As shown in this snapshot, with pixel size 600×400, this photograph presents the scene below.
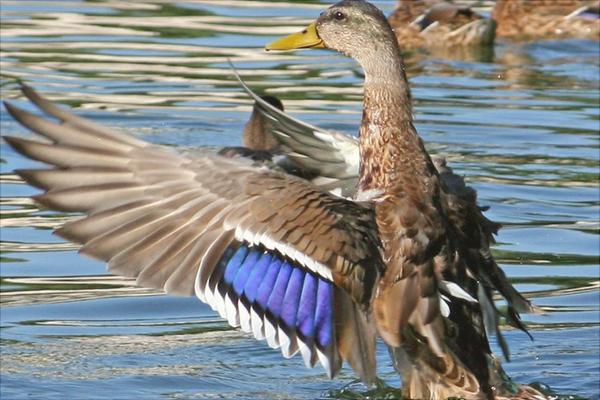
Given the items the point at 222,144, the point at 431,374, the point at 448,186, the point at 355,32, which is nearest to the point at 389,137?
the point at 448,186

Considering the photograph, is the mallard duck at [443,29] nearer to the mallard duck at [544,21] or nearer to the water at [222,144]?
the water at [222,144]

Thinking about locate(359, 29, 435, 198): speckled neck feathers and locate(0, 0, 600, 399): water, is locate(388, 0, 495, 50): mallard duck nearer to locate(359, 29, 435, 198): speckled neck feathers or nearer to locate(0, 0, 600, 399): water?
locate(0, 0, 600, 399): water

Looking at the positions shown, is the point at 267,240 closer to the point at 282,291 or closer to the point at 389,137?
the point at 282,291

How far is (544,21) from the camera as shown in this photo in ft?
56.0

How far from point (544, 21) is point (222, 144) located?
5.68m

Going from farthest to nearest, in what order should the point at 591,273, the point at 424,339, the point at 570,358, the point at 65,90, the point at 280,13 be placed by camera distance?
the point at 280,13
the point at 65,90
the point at 591,273
the point at 570,358
the point at 424,339

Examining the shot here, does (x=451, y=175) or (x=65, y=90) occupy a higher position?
(x=451, y=175)

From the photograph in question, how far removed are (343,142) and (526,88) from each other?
690 cm

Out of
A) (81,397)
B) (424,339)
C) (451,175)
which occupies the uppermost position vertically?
(451,175)

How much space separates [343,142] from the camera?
26.0ft

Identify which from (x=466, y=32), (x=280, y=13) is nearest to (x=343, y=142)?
(x=466, y=32)

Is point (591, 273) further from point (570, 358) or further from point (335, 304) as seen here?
point (335, 304)

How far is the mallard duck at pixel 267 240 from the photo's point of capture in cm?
650

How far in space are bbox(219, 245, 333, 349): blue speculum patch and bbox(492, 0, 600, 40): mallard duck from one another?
10.7 metres
